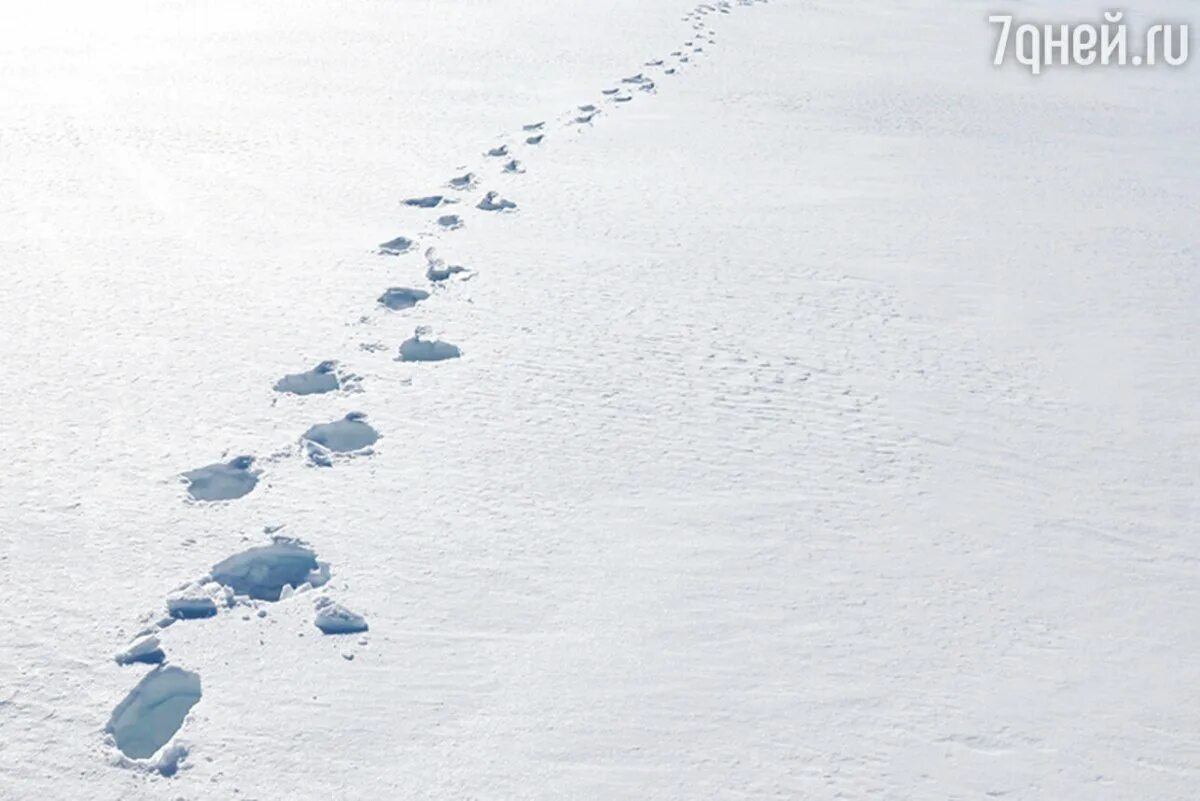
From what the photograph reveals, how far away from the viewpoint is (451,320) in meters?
4.07

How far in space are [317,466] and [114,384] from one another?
0.71 metres

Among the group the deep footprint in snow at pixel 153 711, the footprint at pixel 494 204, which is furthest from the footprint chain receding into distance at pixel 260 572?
the footprint at pixel 494 204

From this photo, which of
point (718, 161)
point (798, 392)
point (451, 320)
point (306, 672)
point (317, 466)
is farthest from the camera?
point (718, 161)

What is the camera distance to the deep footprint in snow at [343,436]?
3209 millimetres

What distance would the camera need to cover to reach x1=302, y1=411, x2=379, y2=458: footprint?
324 cm

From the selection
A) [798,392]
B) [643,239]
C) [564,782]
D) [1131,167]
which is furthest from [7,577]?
[1131,167]

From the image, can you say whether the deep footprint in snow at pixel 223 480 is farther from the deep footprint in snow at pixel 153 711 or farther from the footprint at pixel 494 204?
the footprint at pixel 494 204

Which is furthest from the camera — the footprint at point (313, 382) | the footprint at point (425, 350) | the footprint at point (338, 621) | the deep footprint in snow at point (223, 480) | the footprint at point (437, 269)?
the footprint at point (437, 269)

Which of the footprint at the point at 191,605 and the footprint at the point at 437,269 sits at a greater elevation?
the footprint at the point at 437,269

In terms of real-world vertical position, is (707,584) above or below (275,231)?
below

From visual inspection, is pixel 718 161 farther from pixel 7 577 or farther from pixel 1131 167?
pixel 7 577

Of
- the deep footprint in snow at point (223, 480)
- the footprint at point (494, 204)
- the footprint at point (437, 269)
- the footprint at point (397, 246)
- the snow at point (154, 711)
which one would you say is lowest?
the snow at point (154, 711)

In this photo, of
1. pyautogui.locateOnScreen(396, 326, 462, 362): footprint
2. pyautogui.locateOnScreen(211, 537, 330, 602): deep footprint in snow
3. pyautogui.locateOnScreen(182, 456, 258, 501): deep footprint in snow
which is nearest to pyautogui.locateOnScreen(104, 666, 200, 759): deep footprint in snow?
pyautogui.locateOnScreen(211, 537, 330, 602): deep footprint in snow

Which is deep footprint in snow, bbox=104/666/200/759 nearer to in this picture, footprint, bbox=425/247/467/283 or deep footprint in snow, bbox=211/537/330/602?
deep footprint in snow, bbox=211/537/330/602
